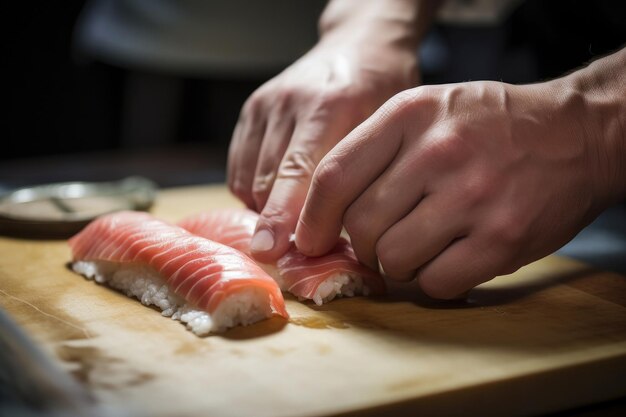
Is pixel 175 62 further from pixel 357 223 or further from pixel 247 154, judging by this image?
pixel 357 223

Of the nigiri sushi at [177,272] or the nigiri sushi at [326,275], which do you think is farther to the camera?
the nigiri sushi at [326,275]

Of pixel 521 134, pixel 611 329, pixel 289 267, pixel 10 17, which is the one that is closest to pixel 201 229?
pixel 289 267

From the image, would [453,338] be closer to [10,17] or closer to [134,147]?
[134,147]

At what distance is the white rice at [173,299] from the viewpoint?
1.62 m

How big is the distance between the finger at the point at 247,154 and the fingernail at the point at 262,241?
41 centimetres

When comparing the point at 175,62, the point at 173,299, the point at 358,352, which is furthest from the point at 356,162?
the point at 175,62

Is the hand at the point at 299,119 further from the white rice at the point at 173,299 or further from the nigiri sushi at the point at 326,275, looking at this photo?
the white rice at the point at 173,299

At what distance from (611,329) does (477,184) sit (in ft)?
1.37

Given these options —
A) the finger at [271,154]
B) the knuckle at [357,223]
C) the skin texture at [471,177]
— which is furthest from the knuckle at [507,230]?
the finger at [271,154]

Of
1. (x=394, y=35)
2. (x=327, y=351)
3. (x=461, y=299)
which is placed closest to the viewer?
(x=327, y=351)

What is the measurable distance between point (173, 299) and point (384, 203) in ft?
1.76

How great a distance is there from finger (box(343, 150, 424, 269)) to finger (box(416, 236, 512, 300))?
87 millimetres

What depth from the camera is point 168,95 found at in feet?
14.9

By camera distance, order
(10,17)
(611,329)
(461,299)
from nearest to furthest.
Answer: (611,329)
(461,299)
(10,17)
